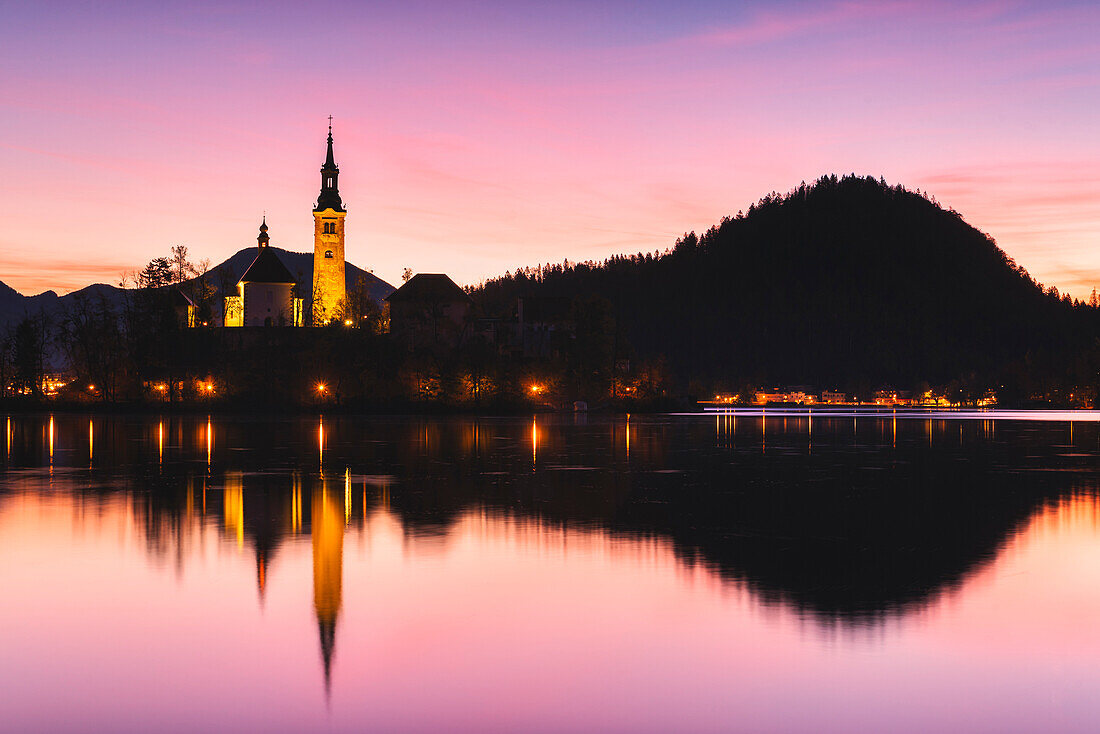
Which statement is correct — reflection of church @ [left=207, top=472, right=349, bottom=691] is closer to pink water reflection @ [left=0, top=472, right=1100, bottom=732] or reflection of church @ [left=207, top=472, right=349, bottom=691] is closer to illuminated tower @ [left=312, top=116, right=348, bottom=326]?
pink water reflection @ [left=0, top=472, right=1100, bottom=732]

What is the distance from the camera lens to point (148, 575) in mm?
21828

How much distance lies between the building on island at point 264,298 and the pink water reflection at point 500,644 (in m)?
162

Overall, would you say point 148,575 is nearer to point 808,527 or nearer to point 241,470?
point 808,527

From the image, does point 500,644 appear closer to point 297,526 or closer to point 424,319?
point 297,526

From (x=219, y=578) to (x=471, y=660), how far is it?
8149mm

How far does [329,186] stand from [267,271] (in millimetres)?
18597

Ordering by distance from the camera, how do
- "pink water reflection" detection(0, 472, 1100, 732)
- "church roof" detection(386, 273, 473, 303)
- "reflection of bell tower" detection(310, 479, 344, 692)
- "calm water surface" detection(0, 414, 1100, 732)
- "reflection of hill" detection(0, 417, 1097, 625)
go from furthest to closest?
"church roof" detection(386, 273, 473, 303) → "reflection of hill" detection(0, 417, 1097, 625) → "reflection of bell tower" detection(310, 479, 344, 692) → "calm water surface" detection(0, 414, 1100, 732) → "pink water reflection" detection(0, 472, 1100, 732)

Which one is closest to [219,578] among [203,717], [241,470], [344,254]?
[203,717]

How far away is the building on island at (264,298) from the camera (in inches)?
7205

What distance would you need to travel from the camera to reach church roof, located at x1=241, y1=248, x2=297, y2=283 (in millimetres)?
183500

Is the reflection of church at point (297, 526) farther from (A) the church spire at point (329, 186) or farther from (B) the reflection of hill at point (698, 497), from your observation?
(A) the church spire at point (329, 186)

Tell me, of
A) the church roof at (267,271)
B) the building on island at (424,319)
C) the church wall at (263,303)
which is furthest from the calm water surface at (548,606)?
the church roof at (267,271)

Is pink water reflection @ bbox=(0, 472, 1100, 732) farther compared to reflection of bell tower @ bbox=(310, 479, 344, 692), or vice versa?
reflection of bell tower @ bbox=(310, 479, 344, 692)

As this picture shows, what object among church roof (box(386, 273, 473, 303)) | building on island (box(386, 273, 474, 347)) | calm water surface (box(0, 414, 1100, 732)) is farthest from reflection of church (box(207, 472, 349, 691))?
church roof (box(386, 273, 473, 303))
